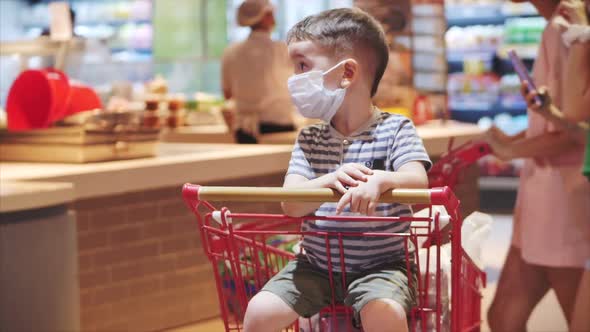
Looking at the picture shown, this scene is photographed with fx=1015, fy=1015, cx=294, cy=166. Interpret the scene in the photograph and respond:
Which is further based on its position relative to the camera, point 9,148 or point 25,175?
point 9,148

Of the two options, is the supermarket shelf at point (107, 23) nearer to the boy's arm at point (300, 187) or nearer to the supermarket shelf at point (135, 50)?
the supermarket shelf at point (135, 50)

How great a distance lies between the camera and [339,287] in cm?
231

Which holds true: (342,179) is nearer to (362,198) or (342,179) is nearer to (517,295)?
(362,198)

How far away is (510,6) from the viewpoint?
10.1m

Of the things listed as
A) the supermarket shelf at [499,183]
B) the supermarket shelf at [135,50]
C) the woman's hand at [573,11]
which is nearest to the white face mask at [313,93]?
the woman's hand at [573,11]

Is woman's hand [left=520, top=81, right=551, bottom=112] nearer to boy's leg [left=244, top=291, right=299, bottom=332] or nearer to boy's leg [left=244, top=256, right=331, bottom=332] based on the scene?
boy's leg [left=244, top=256, right=331, bottom=332]

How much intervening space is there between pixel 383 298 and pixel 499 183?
316 inches

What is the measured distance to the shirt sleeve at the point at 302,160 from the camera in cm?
239

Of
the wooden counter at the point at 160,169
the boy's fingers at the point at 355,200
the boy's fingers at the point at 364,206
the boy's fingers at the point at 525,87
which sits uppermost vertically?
the boy's fingers at the point at 355,200

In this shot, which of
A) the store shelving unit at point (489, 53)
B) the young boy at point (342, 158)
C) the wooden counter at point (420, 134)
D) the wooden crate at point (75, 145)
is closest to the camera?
the young boy at point (342, 158)

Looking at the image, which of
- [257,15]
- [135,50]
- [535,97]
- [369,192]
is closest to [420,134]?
[257,15]

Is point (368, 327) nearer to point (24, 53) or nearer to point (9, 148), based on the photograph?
point (9, 148)

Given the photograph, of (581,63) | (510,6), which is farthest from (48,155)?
(510,6)

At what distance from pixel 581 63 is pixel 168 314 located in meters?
2.27
